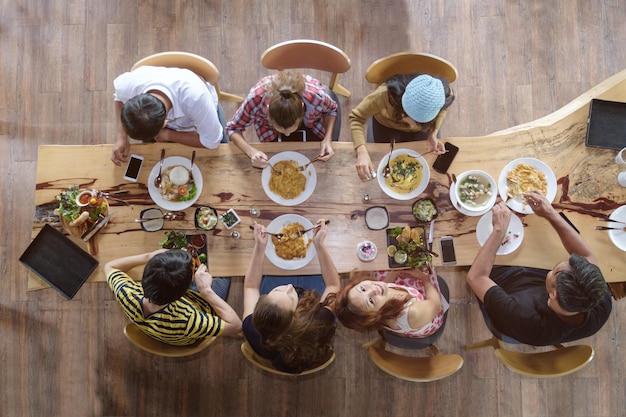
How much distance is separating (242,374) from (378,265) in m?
1.61

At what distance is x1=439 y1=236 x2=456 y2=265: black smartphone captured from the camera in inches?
89.2

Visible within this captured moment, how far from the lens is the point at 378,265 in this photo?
2264 millimetres

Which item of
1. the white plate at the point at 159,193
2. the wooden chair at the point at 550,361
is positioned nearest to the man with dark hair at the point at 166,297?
the white plate at the point at 159,193

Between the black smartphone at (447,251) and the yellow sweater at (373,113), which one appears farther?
the yellow sweater at (373,113)

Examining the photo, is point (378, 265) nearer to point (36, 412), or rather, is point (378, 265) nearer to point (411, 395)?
point (411, 395)

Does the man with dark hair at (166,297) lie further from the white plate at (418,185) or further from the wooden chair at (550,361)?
the wooden chair at (550,361)

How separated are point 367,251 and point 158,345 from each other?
124cm

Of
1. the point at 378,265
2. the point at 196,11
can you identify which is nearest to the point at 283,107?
the point at 378,265

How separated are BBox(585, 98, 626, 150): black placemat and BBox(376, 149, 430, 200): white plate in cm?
91

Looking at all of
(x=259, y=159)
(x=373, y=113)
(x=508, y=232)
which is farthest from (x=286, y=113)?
(x=508, y=232)

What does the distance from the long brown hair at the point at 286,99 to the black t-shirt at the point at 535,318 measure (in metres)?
1.40

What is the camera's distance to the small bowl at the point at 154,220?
7.50 ft

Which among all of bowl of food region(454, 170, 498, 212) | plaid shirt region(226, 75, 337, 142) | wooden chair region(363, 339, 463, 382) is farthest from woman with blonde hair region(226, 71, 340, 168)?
wooden chair region(363, 339, 463, 382)

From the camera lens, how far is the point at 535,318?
219 cm
